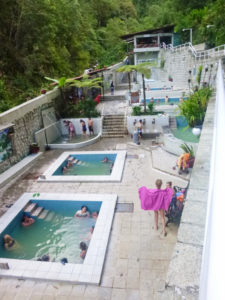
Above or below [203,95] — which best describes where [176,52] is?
above

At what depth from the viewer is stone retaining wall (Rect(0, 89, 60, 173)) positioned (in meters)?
12.2

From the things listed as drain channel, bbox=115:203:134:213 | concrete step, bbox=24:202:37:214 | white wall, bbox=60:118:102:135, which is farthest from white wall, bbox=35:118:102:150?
drain channel, bbox=115:203:134:213

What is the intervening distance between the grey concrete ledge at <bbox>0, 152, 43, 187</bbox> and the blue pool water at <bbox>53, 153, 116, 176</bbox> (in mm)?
1843

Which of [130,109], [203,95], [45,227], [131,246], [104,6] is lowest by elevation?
[45,227]

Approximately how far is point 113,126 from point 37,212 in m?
9.74

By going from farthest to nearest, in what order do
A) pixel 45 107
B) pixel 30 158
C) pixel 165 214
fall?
1. pixel 45 107
2. pixel 30 158
3. pixel 165 214

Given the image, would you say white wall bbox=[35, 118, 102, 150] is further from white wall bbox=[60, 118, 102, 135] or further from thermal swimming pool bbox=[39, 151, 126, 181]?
thermal swimming pool bbox=[39, 151, 126, 181]

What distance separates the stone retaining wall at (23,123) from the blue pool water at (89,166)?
2564 mm

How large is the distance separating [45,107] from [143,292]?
13464 millimetres

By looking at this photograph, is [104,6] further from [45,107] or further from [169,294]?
[169,294]

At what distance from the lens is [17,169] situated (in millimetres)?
12117

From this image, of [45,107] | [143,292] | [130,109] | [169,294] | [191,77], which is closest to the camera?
[169,294]

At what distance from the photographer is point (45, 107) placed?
16109 mm

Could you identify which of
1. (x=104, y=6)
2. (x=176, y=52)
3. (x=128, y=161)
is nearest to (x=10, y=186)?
(x=128, y=161)
